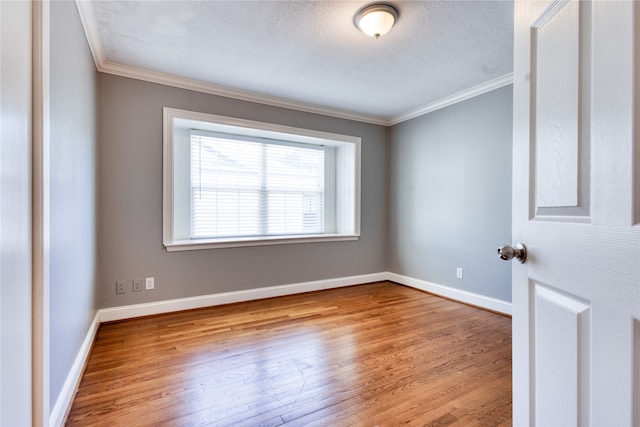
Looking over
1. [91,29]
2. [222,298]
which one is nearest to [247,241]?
[222,298]

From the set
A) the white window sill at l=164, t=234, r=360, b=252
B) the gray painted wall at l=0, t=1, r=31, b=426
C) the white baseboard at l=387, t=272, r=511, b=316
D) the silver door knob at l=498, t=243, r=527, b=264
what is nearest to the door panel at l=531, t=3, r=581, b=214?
the silver door knob at l=498, t=243, r=527, b=264

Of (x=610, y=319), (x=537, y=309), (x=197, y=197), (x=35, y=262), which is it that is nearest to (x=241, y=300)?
(x=197, y=197)

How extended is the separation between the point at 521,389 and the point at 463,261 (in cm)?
264

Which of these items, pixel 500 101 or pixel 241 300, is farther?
pixel 241 300

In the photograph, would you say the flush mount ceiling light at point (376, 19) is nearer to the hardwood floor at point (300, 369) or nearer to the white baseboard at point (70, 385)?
the hardwood floor at point (300, 369)

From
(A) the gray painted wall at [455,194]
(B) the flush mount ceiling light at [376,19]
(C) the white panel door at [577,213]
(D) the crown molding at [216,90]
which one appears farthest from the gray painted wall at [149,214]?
(C) the white panel door at [577,213]

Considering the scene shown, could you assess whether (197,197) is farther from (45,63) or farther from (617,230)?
(617,230)

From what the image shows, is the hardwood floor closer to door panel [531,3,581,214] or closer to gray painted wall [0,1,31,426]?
gray painted wall [0,1,31,426]

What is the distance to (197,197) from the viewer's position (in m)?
3.40

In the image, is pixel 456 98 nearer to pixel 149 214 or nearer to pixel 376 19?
pixel 376 19

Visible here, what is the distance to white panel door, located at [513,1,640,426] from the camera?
2.02ft

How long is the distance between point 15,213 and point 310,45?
216 cm

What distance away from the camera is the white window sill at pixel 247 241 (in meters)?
3.08

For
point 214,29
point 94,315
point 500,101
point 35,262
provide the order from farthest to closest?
point 500,101 < point 94,315 < point 214,29 < point 35,262
